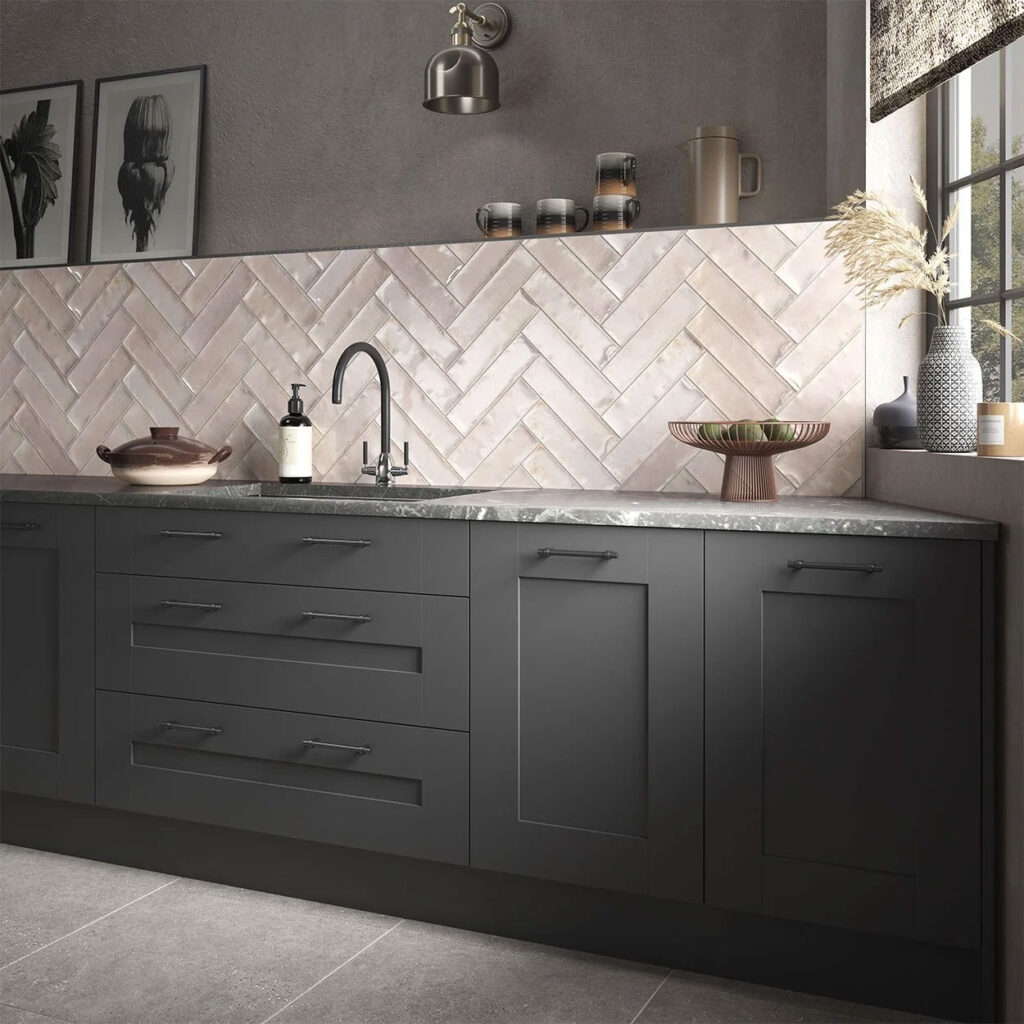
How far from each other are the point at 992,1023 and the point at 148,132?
3.46m

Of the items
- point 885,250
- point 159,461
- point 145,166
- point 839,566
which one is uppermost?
point 145,166

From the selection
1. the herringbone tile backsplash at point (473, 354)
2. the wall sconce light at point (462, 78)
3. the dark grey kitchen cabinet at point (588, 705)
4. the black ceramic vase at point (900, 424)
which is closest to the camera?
the dark grey kitchen cabinet at point (588, 705)

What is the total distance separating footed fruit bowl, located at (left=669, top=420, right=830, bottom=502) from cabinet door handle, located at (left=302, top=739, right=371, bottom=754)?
3.24 ft

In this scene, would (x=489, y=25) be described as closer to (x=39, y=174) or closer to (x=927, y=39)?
(x=927, y=39)

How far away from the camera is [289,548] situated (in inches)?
98.4

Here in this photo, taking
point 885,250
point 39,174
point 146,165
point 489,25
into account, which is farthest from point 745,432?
point 39,174

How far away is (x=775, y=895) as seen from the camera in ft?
6.86

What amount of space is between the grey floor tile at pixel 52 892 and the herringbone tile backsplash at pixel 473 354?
1.18 meters

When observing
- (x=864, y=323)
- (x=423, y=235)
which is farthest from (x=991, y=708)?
(x=423, y=235)

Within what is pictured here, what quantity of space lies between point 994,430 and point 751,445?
543mm

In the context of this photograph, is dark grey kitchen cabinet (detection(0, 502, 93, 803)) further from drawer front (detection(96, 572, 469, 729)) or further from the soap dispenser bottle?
the soap dispenser bottle

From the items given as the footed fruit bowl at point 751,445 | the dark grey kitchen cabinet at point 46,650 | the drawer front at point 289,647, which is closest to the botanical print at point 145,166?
the dark grey kitchen cabinet at point 46,650

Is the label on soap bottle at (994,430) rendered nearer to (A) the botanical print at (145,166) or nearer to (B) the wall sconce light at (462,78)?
(B) the wall sconce light at (462,78)

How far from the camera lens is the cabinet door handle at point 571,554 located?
2197mm
